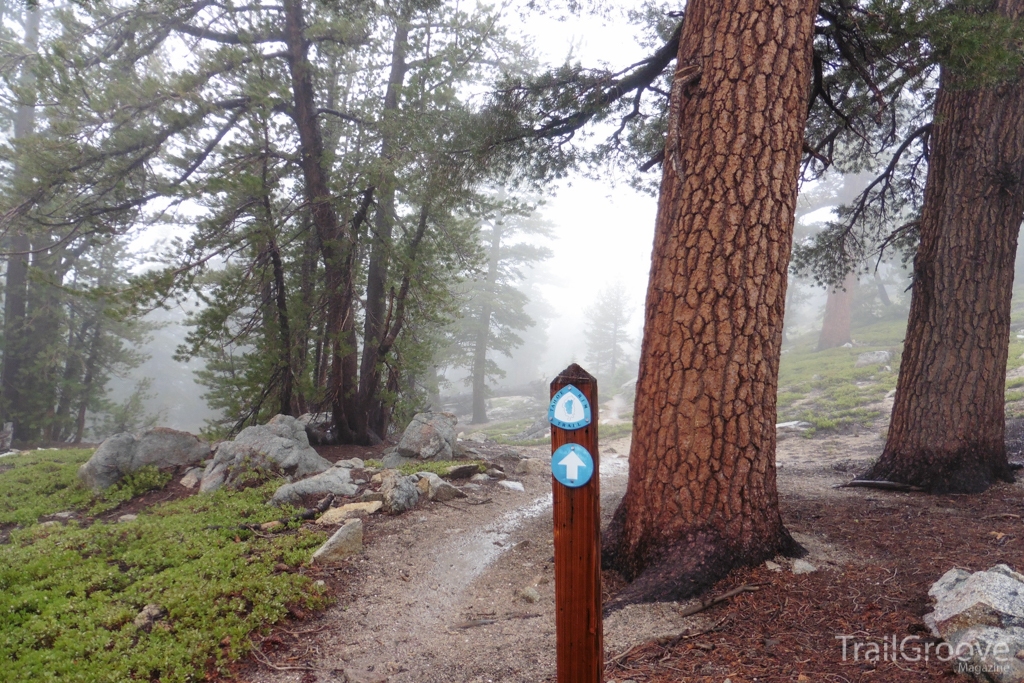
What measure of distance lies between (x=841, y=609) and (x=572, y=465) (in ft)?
7.28

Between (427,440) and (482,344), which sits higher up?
(482,344)

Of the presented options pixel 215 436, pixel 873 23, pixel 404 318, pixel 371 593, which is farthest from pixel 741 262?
pixel 215 436

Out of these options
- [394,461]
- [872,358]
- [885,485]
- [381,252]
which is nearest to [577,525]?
[885,485]

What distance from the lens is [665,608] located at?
3418 millimetres

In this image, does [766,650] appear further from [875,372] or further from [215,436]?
[875,372]

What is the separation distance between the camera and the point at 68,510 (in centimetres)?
669

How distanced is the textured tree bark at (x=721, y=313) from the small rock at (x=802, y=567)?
Answer: 0.12 m

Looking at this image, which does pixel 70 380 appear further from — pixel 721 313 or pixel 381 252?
pixel 721 313

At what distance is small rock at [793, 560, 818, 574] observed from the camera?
12.0 feet

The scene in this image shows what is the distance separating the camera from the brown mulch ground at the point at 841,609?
2.66 m

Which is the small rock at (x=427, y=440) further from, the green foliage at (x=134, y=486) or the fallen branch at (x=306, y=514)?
the green foliage at (x=134, y=486)

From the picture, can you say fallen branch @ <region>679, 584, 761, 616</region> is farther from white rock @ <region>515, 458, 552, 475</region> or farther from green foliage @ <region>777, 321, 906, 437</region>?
green foliage @ <region>777, 321, 906, 437</region>

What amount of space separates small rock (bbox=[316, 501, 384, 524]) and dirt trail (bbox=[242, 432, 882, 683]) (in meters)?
0.24

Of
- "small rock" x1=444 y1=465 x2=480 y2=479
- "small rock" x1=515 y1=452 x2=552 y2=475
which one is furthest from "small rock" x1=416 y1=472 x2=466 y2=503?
"small rock" x1=515 y1=452 x2=552 y2=475
